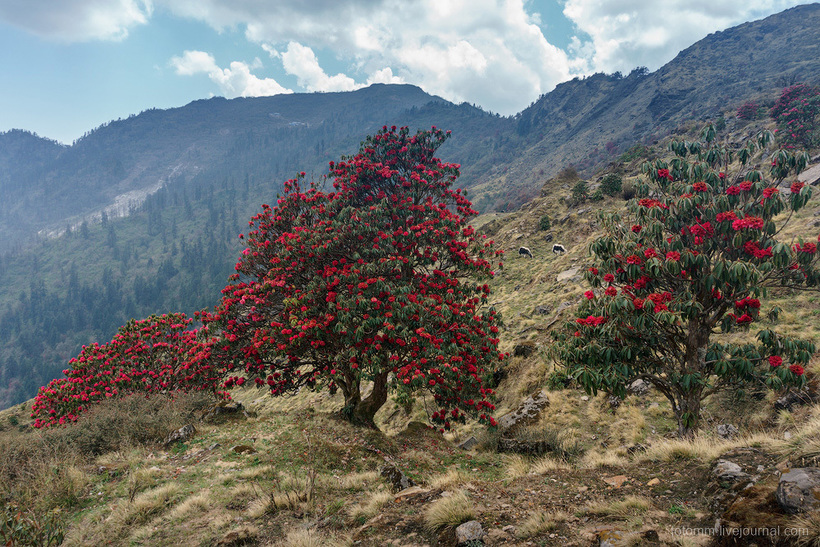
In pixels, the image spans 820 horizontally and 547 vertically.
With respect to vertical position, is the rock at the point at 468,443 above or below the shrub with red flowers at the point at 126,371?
below

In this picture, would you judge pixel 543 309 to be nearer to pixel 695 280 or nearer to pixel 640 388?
pixel 640 388

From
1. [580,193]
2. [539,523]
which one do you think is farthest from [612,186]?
[539,523]

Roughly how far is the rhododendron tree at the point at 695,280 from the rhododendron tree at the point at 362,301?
13.3 feet

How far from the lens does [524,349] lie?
18.2m

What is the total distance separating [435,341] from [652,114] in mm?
145699

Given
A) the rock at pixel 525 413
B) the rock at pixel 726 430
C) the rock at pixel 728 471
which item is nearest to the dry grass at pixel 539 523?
the rock at pixel 728 471

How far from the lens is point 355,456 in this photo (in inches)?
386

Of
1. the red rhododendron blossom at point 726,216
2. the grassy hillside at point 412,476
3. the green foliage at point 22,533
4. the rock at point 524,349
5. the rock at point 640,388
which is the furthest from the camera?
the rock at point 524,349

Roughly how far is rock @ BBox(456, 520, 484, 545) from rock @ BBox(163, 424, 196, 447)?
30.8 feet

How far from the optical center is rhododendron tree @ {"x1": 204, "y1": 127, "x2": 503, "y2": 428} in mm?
10336

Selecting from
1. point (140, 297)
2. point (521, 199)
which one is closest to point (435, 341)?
point (521, 199)

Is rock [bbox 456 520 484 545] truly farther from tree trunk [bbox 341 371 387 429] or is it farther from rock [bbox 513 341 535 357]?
rock [bbox 513 341 535 357]

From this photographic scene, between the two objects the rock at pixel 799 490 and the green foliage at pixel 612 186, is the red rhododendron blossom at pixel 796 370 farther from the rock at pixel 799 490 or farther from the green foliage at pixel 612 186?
the green foliage at pixel 612 186

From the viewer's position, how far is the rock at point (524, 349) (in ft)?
59.1
